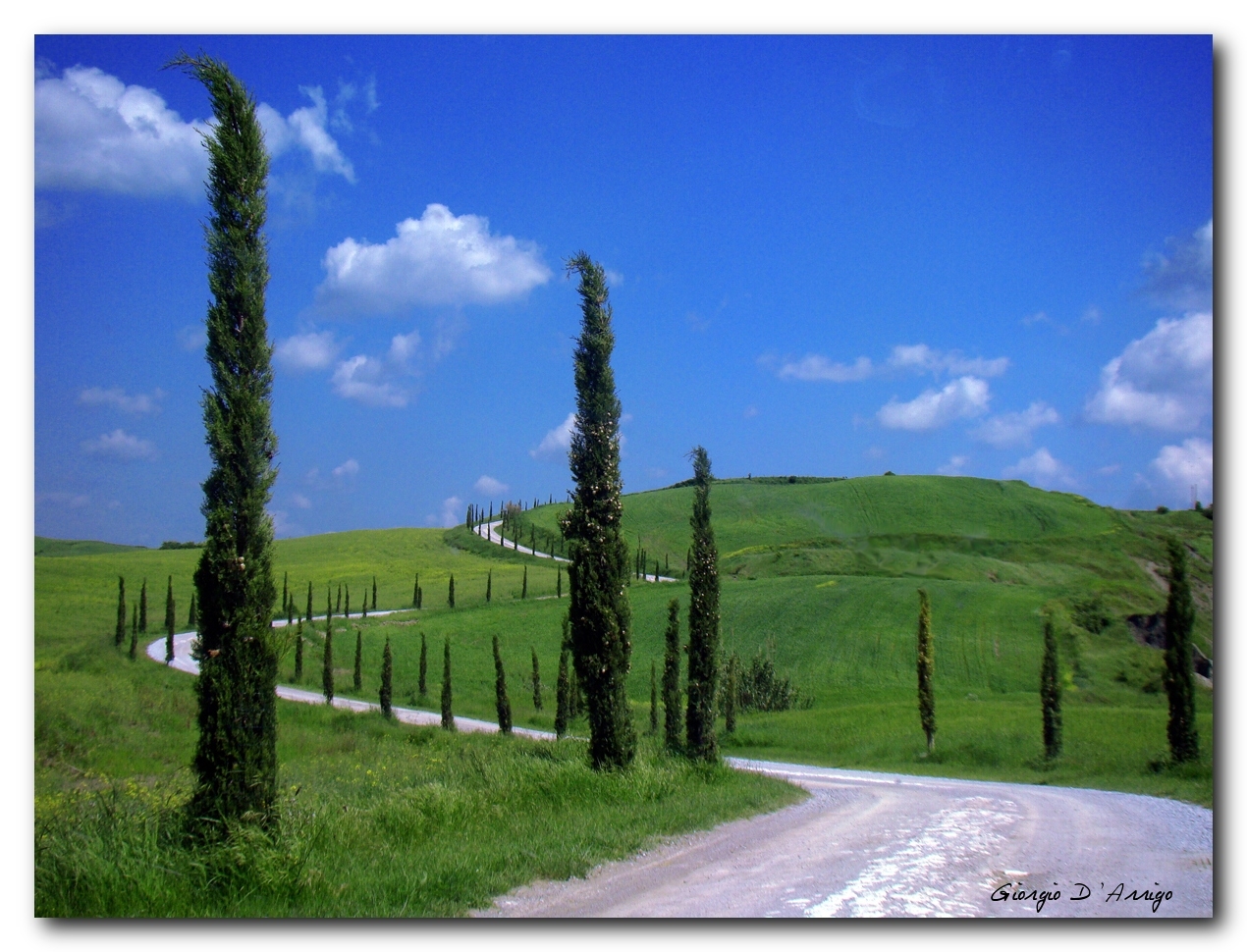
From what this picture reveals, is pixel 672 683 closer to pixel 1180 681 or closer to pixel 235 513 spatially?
pixel 1180 681

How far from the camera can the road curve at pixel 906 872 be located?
679cm

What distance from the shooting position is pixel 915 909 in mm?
6793

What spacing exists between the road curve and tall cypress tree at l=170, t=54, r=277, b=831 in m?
2.65

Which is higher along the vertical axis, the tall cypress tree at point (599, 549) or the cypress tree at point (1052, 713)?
the tall cypress tree at point (599, 549)

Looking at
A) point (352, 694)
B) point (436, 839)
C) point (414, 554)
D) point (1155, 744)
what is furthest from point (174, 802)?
point (414, 554)

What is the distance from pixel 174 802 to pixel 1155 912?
887cm

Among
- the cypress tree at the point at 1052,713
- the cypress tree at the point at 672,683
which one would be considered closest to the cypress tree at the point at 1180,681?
the cypress tree at the point at 1052,713

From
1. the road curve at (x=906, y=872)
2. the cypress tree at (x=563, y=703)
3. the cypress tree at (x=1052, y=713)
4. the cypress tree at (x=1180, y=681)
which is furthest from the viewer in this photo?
the cypress tree at (x=563, y=703)

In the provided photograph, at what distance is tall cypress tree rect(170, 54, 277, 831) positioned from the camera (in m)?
7.34

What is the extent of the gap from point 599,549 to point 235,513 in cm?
669

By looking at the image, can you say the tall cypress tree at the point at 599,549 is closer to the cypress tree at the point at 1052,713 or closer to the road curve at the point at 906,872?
the road curve at the point at 906,872

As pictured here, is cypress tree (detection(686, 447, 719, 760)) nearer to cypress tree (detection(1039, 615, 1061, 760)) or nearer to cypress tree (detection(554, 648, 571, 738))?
cypress tree (detection(1039, 615, 1061, 760))

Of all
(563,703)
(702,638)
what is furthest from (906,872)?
(563,703)

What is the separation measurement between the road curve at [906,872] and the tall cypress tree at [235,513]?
2650 millimetres
